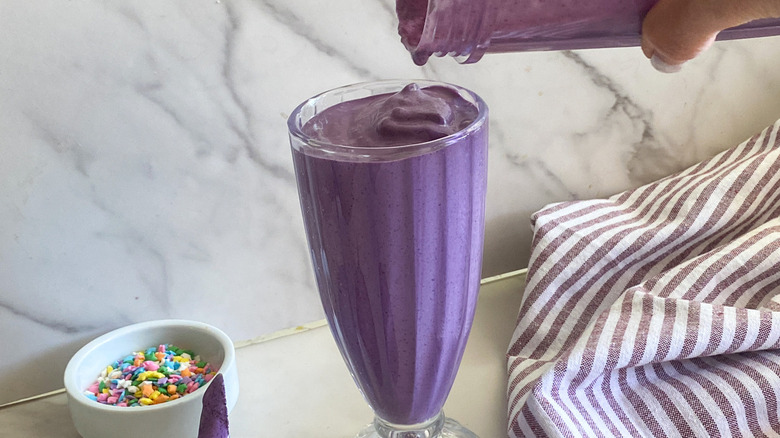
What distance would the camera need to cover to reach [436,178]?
1.36ft

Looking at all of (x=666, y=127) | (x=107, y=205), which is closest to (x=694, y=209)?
(x=666, y=127)

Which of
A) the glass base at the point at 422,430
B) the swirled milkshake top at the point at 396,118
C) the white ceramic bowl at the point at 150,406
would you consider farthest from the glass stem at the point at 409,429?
the swirled milkshake top at the point at 396,118

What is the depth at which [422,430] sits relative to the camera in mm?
538

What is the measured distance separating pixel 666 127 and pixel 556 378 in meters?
0.34

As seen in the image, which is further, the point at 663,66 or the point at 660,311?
the point at 660,311

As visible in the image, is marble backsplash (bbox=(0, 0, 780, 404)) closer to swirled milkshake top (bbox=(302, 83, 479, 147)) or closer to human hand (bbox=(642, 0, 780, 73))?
swirled milkshake top (bbox=(302, 83, 479, 147))

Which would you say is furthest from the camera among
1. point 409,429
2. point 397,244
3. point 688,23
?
point 409,429

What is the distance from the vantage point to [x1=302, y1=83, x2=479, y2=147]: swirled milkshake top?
0.41 meters

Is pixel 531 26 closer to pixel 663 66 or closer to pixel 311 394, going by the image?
pixel 663 66

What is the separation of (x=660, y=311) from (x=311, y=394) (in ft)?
0.92

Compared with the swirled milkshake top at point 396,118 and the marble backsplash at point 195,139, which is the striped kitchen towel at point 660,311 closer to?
the marble backsplash at point 195,139

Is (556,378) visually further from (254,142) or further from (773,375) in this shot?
(254,142)

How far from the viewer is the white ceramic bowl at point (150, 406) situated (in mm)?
518

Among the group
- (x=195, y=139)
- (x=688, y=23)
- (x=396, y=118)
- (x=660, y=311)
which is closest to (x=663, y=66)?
(x=688, y=23)
